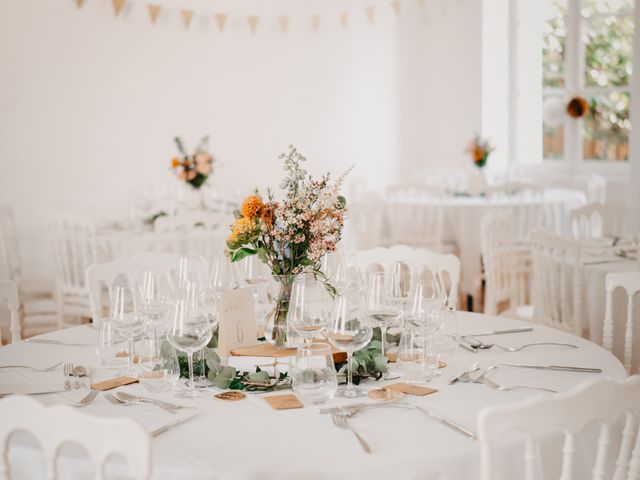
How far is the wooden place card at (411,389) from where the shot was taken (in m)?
1.75

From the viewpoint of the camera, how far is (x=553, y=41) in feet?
24.8

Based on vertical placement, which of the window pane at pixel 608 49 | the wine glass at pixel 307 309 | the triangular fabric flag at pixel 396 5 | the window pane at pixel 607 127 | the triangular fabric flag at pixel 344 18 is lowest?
the wine glass at pixel 307 309

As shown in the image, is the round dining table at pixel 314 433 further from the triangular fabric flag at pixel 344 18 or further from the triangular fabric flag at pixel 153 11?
the triangular fabric flag at pixel 344 18

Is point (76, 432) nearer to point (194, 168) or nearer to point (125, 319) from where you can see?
point (125, 319)

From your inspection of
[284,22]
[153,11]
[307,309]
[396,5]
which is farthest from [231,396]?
[396,5]

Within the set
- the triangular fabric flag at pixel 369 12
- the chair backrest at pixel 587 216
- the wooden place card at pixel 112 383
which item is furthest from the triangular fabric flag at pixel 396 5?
the wooden place card at pixel 112 383

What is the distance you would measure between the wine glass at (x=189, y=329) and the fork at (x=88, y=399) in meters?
0.19

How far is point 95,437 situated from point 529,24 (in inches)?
290

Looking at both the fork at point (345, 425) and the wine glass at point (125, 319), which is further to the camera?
the wine glass at point (125, 319)

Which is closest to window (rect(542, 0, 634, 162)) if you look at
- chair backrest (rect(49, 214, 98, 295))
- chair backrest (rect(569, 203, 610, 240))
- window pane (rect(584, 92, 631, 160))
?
window pane (rect(584, 92, 631, 160))

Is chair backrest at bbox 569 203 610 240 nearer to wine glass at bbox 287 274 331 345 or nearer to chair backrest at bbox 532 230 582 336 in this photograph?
chair backrest at bbox 532 230 582 336

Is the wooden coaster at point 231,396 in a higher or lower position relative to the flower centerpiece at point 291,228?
lower

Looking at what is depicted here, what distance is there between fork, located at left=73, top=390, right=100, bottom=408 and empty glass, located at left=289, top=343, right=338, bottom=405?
17.9 inches

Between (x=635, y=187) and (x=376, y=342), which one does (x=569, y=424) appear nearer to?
(x=376, y=342)
